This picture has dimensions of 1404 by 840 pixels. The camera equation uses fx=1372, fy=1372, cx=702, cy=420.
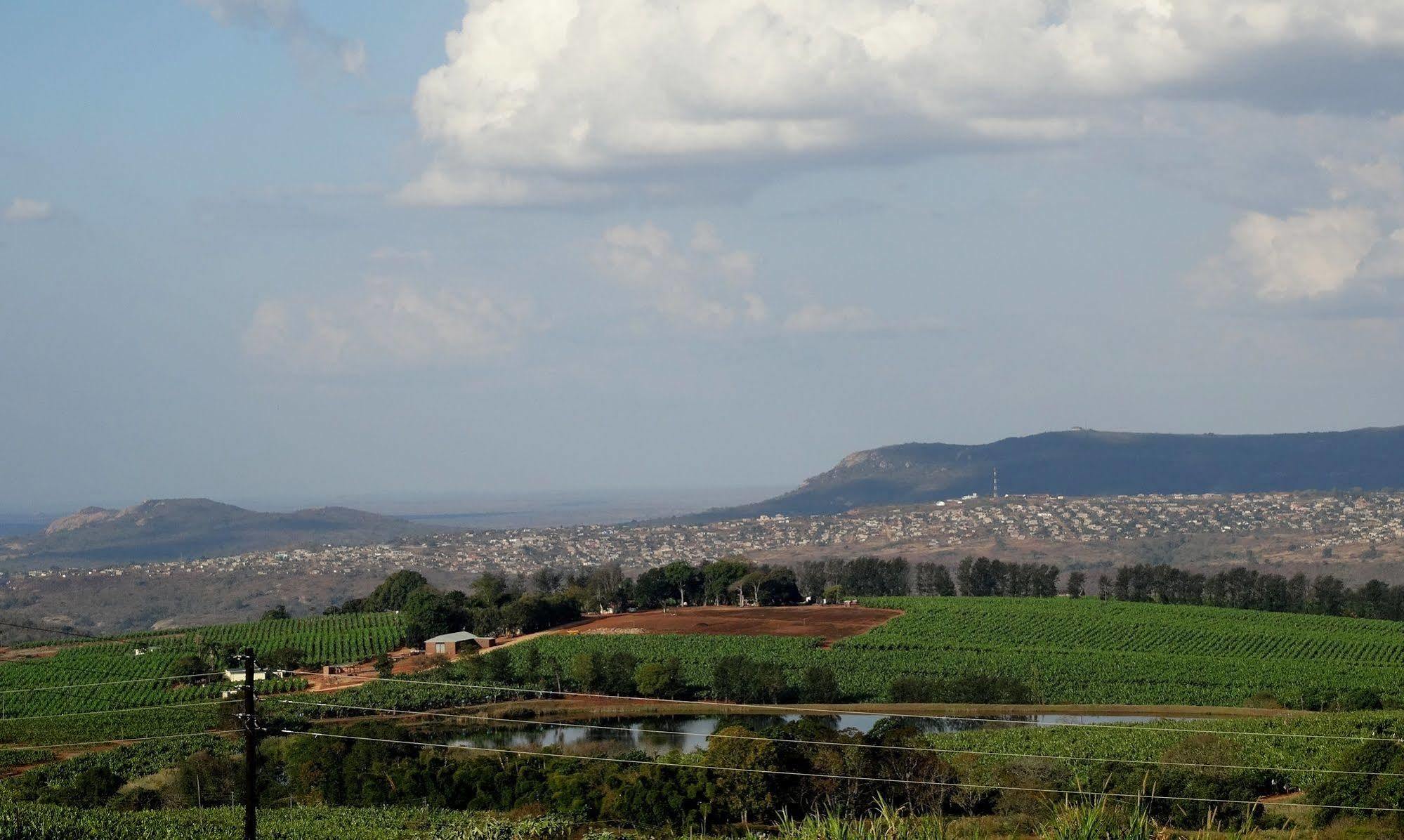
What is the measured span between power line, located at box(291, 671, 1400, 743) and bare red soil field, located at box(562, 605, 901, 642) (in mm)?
19117

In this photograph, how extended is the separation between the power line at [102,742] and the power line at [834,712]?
11.6 meters

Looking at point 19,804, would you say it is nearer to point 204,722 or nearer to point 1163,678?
point 204,722

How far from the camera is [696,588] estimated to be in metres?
108

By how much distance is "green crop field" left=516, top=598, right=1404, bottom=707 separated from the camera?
6650 cm

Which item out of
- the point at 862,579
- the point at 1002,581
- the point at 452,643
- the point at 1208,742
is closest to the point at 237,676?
the point at 452,643

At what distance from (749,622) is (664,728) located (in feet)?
104

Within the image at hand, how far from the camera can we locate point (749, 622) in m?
90.1

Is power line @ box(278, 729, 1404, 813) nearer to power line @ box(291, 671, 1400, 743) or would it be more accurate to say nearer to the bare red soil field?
power line @ box(291, 671, 1400, 743)

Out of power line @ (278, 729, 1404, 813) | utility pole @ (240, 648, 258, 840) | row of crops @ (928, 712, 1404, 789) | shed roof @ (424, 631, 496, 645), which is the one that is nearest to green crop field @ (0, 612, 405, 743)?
shed roof @ (424, 631, 496, 645)

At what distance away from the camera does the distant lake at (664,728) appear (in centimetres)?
5412

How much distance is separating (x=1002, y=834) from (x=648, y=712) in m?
32.8

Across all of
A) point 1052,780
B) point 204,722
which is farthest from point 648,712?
point 1052,780

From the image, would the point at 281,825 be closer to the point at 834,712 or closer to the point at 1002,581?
the point at 834,712

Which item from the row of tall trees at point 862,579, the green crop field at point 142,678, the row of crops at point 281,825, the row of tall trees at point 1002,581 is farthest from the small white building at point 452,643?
the row of tall trees at point 1002,581
